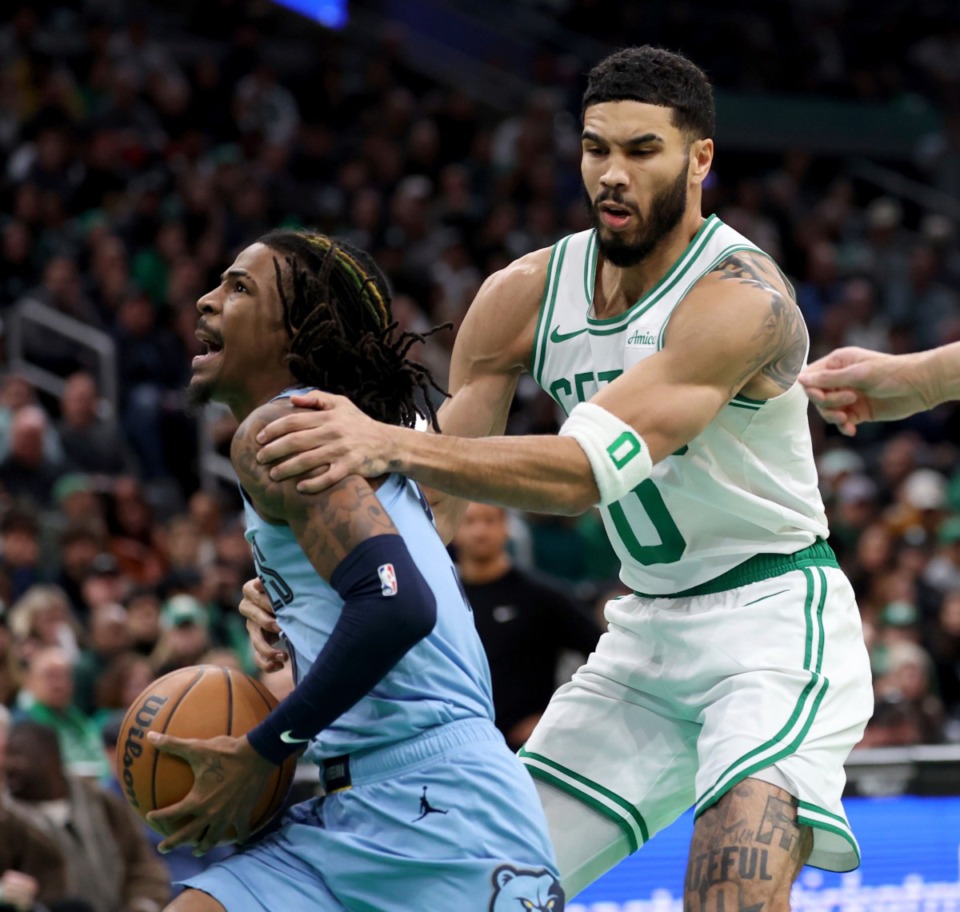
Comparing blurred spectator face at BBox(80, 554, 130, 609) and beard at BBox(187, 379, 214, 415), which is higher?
beard at BBox(187, 379, 214, 415)

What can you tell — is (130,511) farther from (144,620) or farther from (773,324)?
(773,324)

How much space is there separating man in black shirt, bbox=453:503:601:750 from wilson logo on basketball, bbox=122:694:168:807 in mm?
3270

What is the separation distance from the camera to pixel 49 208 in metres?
11.8

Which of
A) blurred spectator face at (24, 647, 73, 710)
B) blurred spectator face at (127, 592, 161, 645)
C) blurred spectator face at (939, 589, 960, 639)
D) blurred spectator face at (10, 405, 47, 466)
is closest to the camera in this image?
blurred spectator face at (24, 647, 73, 710)

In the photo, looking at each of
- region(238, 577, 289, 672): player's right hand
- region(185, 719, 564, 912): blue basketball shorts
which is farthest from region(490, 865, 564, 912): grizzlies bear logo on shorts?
region(238, 577, 289, 672): player's right hand

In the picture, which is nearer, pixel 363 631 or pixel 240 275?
pixel 363 631

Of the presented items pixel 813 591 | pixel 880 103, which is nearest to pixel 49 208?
pixel 813 591

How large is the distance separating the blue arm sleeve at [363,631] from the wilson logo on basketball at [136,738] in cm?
32

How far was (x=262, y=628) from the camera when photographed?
3668 millimetres

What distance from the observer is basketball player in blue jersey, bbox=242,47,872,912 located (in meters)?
3.60

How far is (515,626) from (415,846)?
343 centimetres

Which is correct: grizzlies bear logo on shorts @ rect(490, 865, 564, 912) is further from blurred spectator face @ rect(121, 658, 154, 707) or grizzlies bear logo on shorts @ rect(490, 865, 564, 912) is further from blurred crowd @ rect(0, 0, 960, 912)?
blurred spectator face @ rect(121, 658, 154, 707)

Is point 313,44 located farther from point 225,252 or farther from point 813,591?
point 813,591

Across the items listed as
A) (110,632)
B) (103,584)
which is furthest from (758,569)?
(103,584)
